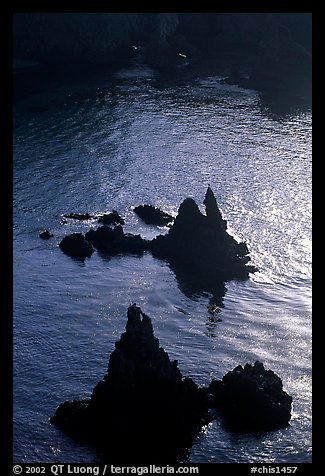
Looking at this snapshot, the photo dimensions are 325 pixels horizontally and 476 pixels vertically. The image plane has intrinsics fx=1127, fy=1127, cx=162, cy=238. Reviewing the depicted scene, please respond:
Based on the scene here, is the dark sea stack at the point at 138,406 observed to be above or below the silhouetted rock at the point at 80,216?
above

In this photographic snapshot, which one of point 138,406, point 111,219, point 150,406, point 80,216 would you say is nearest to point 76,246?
point 111,219

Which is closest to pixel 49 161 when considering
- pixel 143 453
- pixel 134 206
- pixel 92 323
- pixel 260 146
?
pixel 134 206

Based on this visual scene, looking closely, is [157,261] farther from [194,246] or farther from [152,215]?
[152,215]

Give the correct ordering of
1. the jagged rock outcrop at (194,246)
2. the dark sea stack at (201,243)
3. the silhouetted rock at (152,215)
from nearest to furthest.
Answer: the jagged rock outcrop at (194,246) < the dark sea stack at (201,243) < the silhouetted rock at (152,215)

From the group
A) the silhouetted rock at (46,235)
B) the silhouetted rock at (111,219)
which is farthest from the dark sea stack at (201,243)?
the silhouetted rock at (46,235)

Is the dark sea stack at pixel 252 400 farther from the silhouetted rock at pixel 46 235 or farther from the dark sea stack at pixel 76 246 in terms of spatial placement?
the silhouetted rock at pixel 46 235

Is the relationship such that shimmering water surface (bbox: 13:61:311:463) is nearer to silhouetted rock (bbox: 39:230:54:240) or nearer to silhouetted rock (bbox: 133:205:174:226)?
silhouetted rock (bbox: 39:230:54:240)
